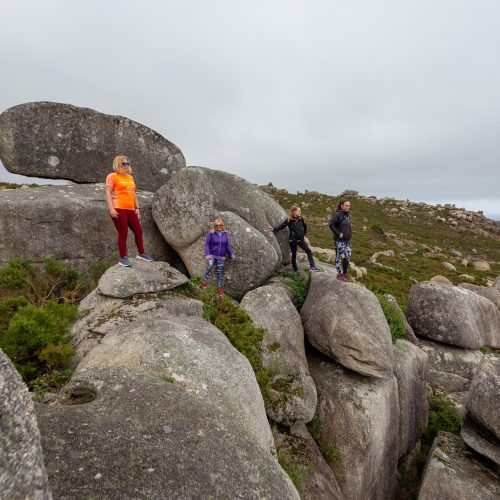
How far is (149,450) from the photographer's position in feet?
13.3

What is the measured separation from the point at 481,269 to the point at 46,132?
49.2 metres

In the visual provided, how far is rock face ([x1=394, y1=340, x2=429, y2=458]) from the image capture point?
13.2m

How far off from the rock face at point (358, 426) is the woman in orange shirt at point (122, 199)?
8.04m

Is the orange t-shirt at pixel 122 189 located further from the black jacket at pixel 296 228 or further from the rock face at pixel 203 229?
the black jacket at pixel 296 228

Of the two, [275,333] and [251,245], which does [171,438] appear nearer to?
[275,333]

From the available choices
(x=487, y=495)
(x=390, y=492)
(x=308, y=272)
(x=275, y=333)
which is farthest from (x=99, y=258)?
(x=487, y=495)

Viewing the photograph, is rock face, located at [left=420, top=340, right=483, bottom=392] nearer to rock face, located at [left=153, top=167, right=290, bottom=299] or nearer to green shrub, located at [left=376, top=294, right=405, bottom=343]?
green shrub, located at [left=376, top=294, right=405, bottom=343]

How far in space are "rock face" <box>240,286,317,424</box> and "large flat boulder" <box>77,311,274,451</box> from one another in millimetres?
3163

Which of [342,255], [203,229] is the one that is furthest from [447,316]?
[203,229]

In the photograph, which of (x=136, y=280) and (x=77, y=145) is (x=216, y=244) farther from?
(x=77, y=145)

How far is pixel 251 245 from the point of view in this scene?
1299 centimetres

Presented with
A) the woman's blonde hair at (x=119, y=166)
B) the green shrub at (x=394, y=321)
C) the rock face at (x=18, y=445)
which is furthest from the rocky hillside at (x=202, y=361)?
the woman's blonde hair at (x=119, y=166)

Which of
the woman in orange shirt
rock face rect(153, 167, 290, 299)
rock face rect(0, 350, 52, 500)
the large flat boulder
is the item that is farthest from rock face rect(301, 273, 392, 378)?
rock face rect(0, 350, 52, 500)

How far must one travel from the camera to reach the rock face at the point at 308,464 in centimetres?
925
